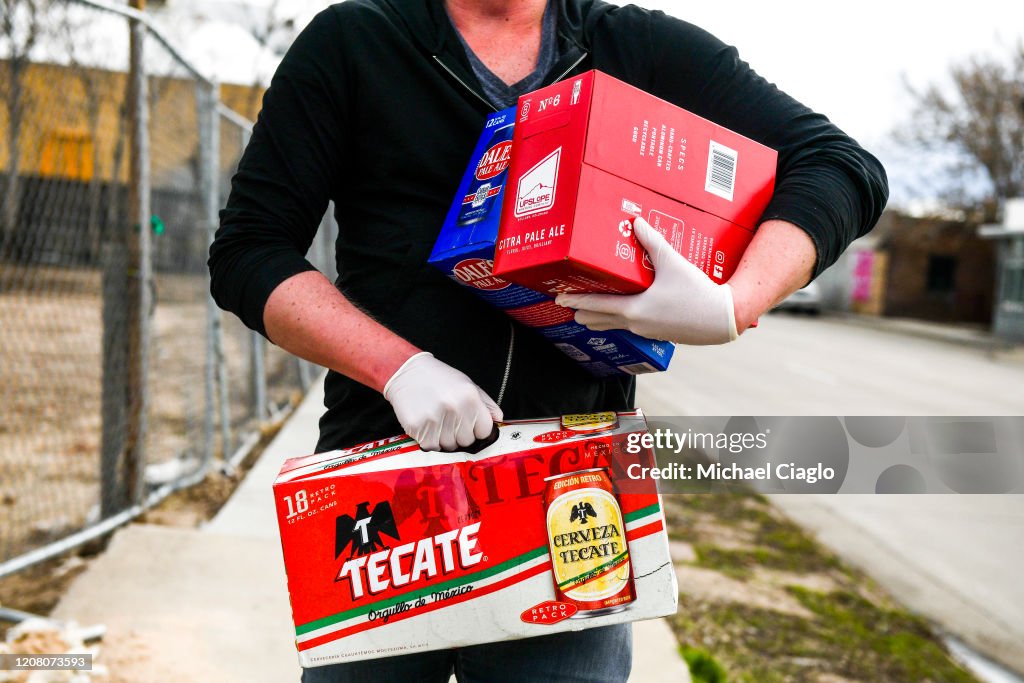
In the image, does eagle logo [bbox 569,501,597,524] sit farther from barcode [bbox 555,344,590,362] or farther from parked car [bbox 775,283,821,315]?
parked car [bbox 775,283,821,315]

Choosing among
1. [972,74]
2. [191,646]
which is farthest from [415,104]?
[972,74]

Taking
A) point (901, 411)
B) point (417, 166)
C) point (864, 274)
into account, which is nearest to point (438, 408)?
point (417, 166)

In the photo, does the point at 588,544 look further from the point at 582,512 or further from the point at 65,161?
the point at 65,161

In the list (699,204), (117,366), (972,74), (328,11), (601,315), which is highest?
(972,74)

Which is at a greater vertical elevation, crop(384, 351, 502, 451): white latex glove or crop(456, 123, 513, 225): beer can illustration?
crop(456, 123, 513, 225): beer can illustration

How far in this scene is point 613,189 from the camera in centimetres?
126

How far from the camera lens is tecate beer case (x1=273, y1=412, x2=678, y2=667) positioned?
127 centimetres

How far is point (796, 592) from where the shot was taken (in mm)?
4121

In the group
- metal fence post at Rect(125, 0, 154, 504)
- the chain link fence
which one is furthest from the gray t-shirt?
metal fence post at Rect(125, 0, 154, 504)

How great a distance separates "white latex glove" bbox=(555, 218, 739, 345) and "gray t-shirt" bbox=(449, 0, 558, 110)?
16.2 inches

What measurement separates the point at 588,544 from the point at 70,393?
647 centimetres

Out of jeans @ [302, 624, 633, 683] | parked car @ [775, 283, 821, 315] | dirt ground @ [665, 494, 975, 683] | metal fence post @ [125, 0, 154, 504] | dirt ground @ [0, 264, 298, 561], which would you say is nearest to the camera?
jeans @ [302, 624, 633, 683]

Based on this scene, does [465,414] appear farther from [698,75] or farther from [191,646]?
[191,646]

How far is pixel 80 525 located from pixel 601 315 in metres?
3.67
